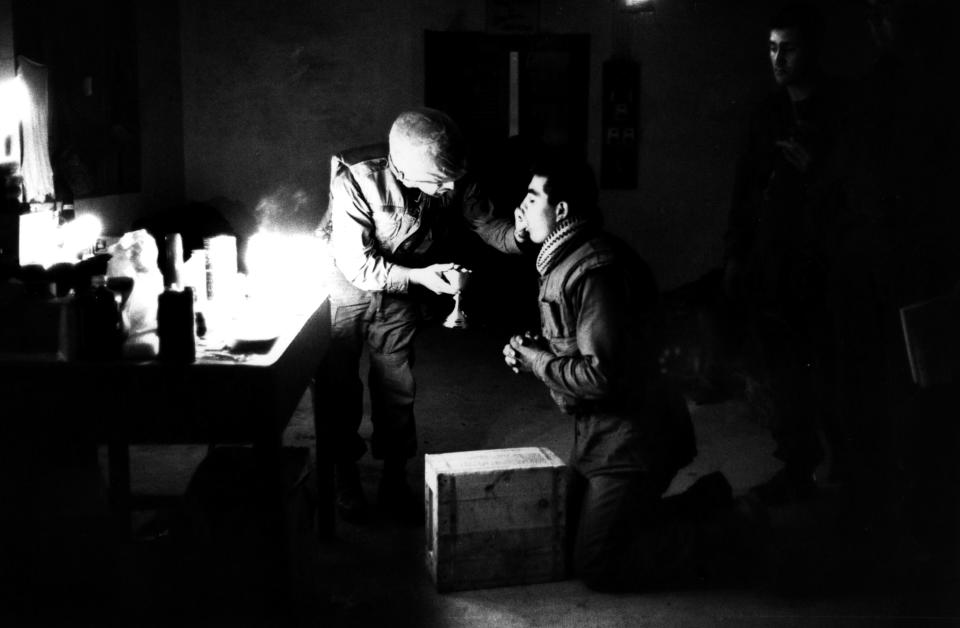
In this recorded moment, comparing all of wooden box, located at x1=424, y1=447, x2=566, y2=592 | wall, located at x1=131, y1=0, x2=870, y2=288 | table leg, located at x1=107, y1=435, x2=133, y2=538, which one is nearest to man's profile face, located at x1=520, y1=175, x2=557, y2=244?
wooden box, located at x1=424, y1=447, x2=566, y2=592

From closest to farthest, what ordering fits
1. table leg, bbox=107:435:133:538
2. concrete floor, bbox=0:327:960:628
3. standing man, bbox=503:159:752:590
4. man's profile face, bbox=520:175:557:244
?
concrete floor, bbox=0:327:960:628 < standing man, bbox=503:159:752:590 < man's profile face, bbox=520:175:557:244 < table leg, bbox=107:435:133:538

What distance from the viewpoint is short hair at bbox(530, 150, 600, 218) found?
328 centimetres

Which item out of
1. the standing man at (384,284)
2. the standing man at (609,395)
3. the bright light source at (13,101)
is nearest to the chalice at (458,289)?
the standing man at (384,284)

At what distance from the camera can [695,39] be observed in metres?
8.30

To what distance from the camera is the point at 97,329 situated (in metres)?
2.57

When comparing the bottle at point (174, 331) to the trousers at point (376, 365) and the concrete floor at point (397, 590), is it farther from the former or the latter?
the trousers at point (376, 365)

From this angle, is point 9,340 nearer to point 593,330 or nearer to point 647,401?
point 593,330

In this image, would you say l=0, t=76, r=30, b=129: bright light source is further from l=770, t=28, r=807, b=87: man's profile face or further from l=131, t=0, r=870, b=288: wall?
l=131, t=0, r=870, b=288: wall

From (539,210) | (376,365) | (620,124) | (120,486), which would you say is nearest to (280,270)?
(376,365)

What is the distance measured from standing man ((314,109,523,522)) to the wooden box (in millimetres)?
706

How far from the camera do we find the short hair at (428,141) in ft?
12.2

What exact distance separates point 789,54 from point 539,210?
60.2 inches

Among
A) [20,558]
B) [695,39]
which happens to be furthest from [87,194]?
[695,39]

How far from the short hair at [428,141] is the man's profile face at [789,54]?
1461mm
